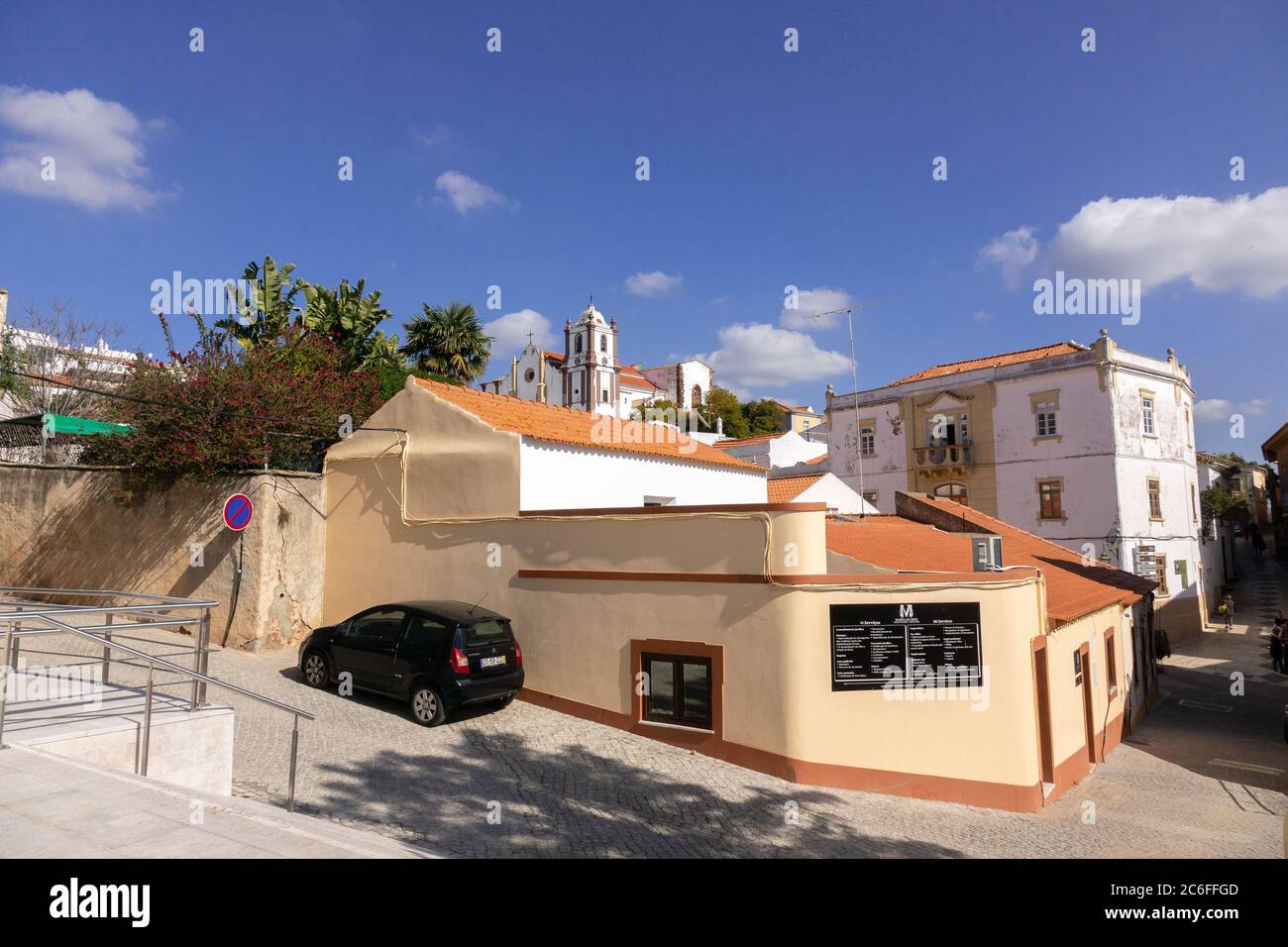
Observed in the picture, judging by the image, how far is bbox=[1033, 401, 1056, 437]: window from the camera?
31.5 meters

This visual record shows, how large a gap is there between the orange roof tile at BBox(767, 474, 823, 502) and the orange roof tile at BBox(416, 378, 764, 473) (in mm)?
2236

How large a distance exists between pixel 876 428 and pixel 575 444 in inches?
1066

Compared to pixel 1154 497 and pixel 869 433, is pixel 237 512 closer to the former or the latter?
pixel 869 433

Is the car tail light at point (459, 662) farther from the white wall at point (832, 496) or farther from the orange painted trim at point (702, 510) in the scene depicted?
the white wall at point (832, 496)

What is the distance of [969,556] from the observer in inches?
590

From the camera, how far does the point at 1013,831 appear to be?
9133 millimetres

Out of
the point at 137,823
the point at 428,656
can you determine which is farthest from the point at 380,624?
the point at 137,823

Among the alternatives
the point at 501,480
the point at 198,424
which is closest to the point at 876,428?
the point at 501,480

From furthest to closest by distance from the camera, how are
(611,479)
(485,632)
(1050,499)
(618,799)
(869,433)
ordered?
(869,433) → (1050,499) → (611,479) → (485,632) → (618,799)

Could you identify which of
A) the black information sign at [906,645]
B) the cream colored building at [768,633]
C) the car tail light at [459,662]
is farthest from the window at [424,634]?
the black information sign at [906,645]

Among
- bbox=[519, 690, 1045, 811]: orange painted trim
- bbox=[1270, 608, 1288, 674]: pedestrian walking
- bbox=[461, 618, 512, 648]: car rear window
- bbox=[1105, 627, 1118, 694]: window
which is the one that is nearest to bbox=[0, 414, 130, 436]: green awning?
bbox=[461, 618, 512, 648]: car rear window

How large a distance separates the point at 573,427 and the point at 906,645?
8.60m
